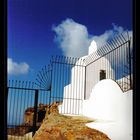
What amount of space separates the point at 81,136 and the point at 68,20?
1285 mm

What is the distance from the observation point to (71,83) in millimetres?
3318

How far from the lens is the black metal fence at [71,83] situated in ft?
10.0

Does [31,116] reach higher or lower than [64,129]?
higher

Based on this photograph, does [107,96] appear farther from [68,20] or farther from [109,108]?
[68,20]

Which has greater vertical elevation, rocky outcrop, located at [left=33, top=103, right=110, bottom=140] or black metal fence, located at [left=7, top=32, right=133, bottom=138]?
black metal fence, located at [left=7, top=32, right=133, bottom=138]

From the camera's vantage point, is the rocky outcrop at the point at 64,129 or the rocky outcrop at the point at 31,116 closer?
the rocky outcrop at the point at 31,116

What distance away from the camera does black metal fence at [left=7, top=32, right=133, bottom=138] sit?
10.0ft

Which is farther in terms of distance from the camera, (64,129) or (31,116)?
(64,129)

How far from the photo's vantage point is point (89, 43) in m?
3.23

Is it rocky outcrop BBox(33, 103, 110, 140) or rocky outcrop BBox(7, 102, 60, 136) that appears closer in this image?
rocky outcrop BBox(7, 102, 60, 136)

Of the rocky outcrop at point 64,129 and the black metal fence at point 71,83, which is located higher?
the black metal fence at point 71,83

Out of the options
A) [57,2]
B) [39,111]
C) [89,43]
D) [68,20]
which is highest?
[57,2]
